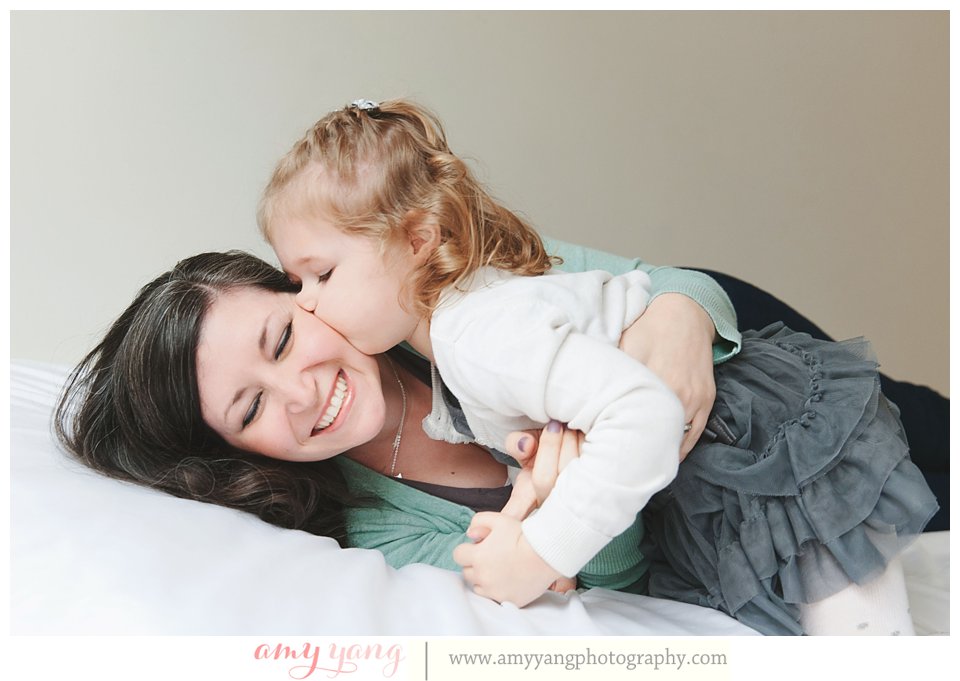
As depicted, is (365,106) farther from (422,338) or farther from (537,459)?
(537,459)

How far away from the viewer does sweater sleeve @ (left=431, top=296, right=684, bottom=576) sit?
0.97 meters

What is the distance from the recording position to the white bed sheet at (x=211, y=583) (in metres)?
0.94

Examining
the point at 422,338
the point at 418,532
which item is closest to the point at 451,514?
the point at 418,532

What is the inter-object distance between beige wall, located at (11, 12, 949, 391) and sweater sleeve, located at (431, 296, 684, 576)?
1106mm

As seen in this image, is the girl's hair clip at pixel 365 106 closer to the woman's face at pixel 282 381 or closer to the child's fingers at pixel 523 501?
the woman's face at pixel 282 381

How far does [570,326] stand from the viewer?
1.06 metres

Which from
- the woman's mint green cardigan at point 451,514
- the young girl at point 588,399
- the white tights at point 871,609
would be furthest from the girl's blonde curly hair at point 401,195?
the white tights at point 871,609

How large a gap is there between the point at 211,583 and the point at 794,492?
72 centimetres

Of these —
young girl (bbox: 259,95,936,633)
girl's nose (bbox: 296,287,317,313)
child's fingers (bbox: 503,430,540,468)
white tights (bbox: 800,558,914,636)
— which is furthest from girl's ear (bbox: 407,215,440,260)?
white tights (bbox: 800,558,914,636)

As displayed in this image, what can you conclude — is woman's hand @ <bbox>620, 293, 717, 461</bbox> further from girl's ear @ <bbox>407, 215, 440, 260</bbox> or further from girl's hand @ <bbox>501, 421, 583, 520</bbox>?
girl's ear @ <bbox>407, 215, 440, 260</bbox>

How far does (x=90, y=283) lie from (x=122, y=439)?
92 centimetres

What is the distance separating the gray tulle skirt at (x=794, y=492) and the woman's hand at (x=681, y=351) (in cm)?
5

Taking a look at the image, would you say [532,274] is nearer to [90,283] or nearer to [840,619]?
[840,619]
